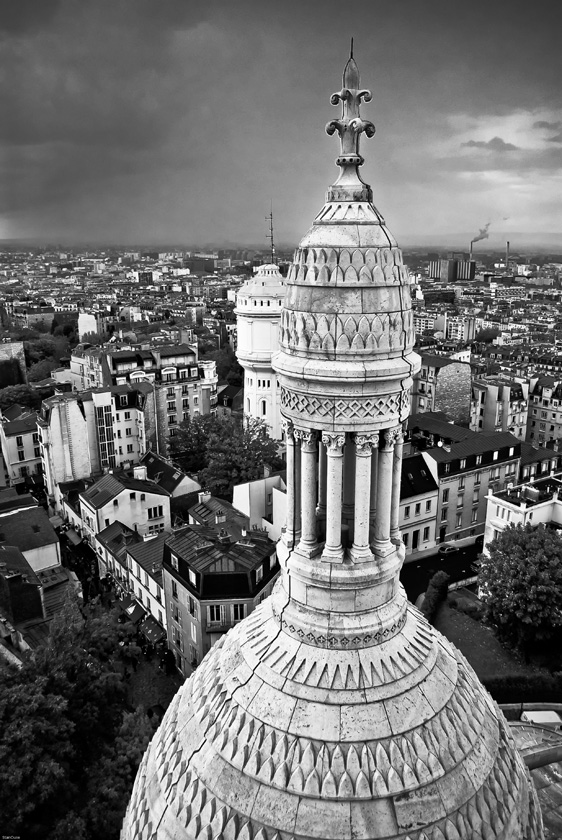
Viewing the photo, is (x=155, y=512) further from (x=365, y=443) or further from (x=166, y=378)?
(x=365, y=443)

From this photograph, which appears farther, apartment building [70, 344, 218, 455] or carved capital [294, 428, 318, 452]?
apartment building [70, 344, 218, 455]

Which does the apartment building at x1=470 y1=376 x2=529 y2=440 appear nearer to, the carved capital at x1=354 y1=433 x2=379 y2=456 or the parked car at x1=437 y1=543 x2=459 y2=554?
the parked car at x1=437 y1=543 x2=459 y2=554

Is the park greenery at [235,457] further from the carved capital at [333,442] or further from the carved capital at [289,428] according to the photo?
the carved capital at [333,442]

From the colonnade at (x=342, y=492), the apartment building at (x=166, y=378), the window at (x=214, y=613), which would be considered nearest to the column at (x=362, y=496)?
the colonnade at (x=342, y=492)

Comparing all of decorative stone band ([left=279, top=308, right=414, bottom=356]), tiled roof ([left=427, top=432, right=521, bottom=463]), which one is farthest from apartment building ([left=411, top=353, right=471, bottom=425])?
decorative stone band ([left=279, top=308, right=414, bottom=356])

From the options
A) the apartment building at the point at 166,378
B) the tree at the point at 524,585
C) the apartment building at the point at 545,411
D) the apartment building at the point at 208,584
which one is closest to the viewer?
the apartment building at the point at 208,584

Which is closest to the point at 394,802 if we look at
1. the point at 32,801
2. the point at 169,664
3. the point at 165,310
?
the point at 32,801
